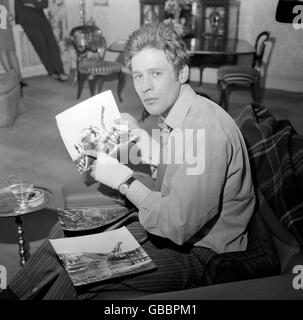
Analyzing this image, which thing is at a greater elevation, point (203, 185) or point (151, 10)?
point (151, 10)

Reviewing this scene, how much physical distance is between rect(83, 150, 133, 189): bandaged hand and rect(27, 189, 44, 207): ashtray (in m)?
0.47

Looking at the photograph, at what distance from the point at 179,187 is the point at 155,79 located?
41 cm

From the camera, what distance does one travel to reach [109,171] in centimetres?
157

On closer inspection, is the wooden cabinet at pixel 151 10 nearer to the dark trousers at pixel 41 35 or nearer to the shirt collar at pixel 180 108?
the dark trousers at pixel 41 35

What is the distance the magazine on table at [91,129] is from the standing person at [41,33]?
5242 millimetres

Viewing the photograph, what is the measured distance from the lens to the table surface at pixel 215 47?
4.67 metres

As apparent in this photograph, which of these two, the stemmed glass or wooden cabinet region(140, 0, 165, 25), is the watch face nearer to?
the stemmed glass

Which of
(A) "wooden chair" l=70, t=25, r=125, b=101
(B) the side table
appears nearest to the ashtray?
(B) the side table

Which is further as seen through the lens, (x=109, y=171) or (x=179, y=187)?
(x=109, y=171)

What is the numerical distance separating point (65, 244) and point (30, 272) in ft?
0.60

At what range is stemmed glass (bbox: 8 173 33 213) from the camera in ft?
6.35

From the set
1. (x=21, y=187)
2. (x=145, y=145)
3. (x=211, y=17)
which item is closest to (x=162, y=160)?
(x=145, y=145)

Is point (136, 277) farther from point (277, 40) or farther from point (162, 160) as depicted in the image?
point (277, 40)
